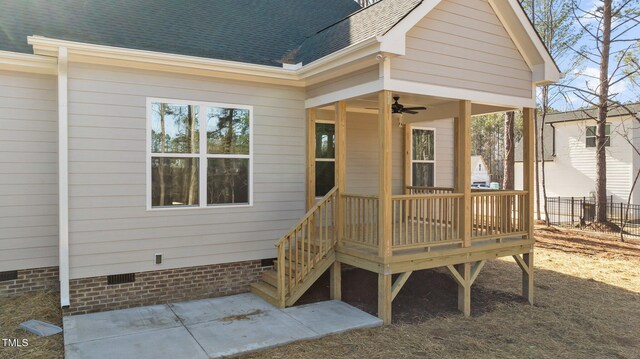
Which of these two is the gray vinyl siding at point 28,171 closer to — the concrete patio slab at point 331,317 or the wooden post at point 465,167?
the concrete patio slab at point 331,317

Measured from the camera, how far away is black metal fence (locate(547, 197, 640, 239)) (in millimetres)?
14258

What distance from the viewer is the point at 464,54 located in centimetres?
677

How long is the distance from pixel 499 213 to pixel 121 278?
20.5 ft

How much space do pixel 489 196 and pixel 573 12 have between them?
38.1ft

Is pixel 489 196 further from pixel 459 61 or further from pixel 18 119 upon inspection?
pixel 18 119

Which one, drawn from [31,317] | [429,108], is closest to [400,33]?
[429,108]

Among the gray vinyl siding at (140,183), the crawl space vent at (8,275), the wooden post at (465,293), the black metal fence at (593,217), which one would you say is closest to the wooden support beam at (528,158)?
the wooden post at (465,293)

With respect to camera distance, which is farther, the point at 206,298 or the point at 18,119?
Answer: the point at 206,298

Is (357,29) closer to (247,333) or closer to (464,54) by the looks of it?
(464,54)

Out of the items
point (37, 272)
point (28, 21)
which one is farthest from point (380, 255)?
point (28, 21)

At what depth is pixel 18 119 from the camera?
21.0 feet

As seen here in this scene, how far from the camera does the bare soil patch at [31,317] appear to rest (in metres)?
Result: 4.80

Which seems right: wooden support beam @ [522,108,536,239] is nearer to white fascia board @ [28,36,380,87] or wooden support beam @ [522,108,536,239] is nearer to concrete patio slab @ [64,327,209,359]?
white fascia board @ [28,36,380,87]

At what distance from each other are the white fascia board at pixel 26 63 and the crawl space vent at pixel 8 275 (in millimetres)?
3011
